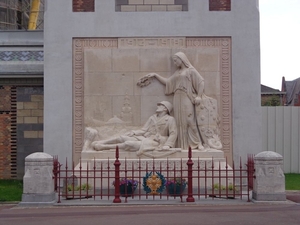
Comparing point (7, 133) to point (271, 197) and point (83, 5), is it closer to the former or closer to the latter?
point (83, 5)

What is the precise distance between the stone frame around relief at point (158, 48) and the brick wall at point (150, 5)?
98 centimetres

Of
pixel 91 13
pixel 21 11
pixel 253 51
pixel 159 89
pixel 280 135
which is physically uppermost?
pixel 21 11

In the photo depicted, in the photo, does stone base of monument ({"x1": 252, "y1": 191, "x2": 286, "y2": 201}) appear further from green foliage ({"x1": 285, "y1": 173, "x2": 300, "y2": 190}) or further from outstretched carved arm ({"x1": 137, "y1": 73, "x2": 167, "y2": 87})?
outstretched carved arm ({"x1": 137, "y1": 73, "x2": 167, "y2": 87})

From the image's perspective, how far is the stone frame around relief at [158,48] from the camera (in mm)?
18172

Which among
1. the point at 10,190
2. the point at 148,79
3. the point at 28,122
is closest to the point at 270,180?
the point at 148,79

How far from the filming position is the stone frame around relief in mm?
18172

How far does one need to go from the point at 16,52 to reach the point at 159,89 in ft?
21.0

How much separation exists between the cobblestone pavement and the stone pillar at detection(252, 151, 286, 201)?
30 centimetres

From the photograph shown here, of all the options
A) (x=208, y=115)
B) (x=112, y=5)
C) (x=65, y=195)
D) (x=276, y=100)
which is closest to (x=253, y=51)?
(x=208, y=115)

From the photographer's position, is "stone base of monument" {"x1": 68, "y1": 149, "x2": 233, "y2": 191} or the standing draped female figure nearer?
"stone base of monument" {"x1": 68, "y1": 149, "x2": 233, "y2": 191}

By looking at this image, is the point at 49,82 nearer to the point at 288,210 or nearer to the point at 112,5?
the point at 112,5

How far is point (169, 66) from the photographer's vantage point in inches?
715

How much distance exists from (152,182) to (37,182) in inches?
122

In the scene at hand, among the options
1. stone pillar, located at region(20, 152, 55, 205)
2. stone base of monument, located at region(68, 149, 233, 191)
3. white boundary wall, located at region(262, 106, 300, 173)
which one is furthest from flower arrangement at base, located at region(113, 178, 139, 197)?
white boundary wall, located at region(262, 106, 300, 173)
